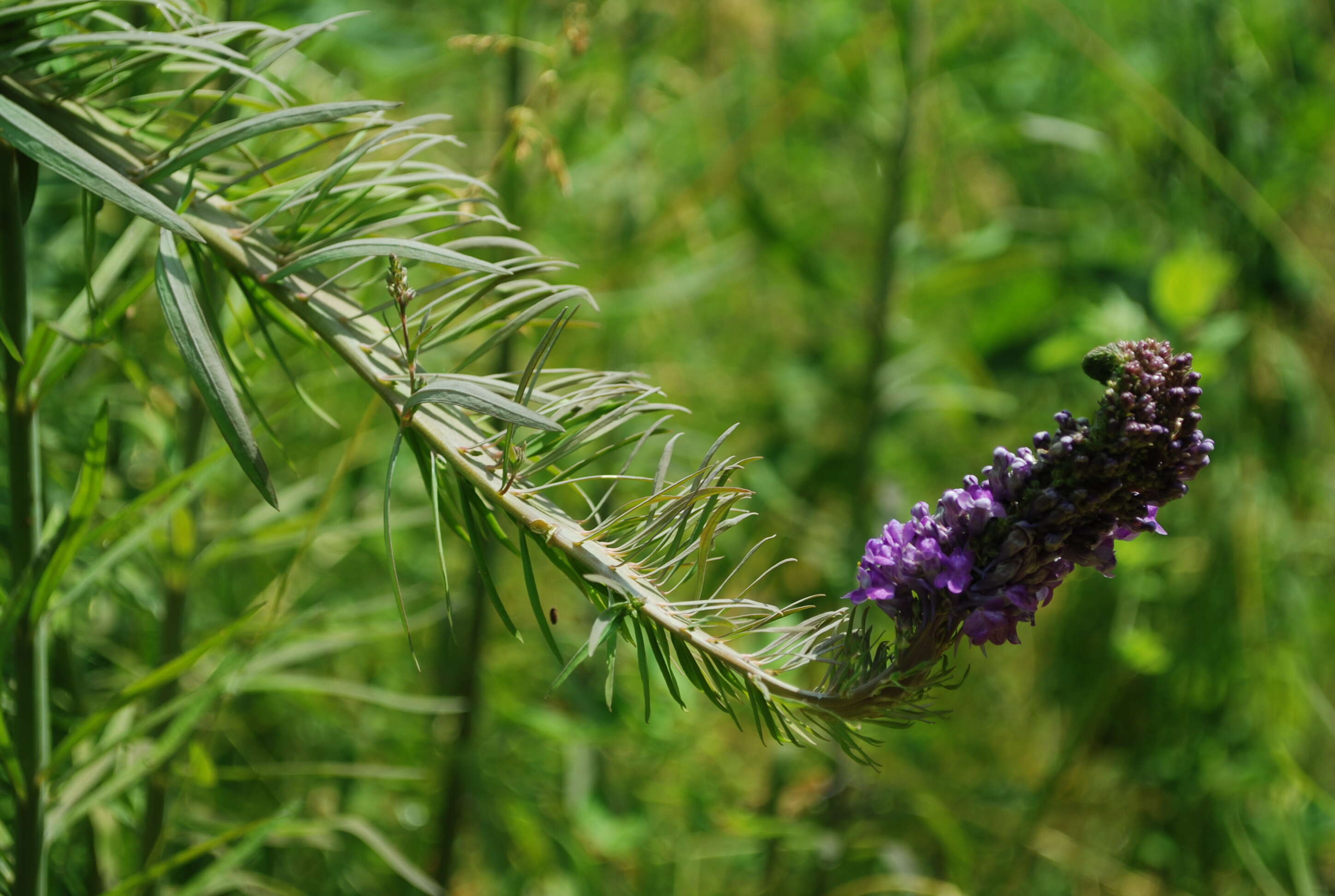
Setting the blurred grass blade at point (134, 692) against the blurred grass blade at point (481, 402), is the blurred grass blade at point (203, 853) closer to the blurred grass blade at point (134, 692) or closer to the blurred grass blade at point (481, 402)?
the blurred grass blade at point (134, 692)

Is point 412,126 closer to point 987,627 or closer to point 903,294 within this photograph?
point 987,627

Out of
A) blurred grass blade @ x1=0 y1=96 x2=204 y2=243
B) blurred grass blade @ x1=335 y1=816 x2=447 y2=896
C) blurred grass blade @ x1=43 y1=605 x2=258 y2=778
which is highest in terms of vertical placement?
blurred grass blade @ x1=0 y1=96 x2=204 y2=243

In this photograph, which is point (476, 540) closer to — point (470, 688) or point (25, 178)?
point (25, 178)

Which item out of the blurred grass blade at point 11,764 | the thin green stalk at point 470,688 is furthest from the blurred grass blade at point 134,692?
the thin green stalk at point 470,688

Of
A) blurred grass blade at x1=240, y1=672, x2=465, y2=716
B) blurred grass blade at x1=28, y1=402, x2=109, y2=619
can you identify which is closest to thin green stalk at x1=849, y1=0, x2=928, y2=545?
blurred grass blade at x1=240, y1=672, x2=465, y2=716

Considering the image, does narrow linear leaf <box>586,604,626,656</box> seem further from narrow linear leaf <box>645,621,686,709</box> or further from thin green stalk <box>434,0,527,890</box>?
thin green stalk <box>434,0,527,890</box>

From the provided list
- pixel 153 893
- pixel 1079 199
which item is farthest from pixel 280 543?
pixel 1079 199
